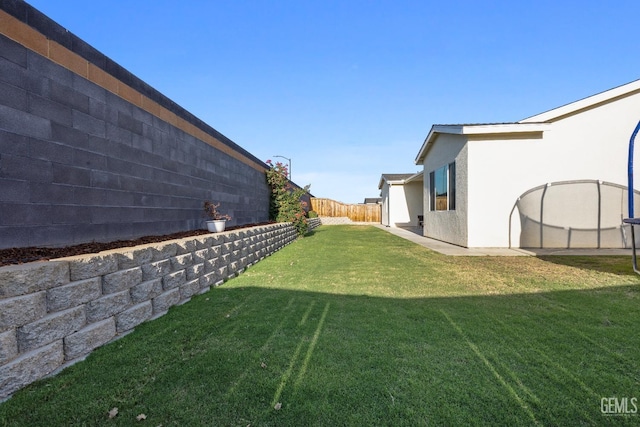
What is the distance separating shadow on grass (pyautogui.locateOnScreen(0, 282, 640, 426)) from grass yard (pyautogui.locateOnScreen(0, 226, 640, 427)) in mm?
11

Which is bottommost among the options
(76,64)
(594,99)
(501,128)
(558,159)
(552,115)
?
(558,159)

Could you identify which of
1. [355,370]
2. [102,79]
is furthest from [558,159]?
[102,79]

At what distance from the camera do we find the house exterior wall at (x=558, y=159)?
8.70m

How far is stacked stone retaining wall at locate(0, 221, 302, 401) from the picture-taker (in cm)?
187

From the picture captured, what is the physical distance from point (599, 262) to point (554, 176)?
326 centimetres

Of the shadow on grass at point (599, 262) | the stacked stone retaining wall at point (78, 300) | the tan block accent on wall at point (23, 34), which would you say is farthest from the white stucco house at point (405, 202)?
the tan block accent on wall at point (23, 34)

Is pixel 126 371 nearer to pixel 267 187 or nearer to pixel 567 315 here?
pixel 567 315

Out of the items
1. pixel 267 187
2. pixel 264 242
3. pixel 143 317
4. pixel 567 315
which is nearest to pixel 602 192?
pixel 567 315

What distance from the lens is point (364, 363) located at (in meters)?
2.31

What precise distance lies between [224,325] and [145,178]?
2755 mm

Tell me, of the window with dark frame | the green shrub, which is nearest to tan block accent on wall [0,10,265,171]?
the green shrub

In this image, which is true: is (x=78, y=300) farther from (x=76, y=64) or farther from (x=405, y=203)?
(x=405, y=203)

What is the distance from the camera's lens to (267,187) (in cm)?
1164

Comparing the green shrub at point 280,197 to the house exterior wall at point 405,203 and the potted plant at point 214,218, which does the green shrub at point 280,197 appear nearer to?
the potted plant at point 214,218
